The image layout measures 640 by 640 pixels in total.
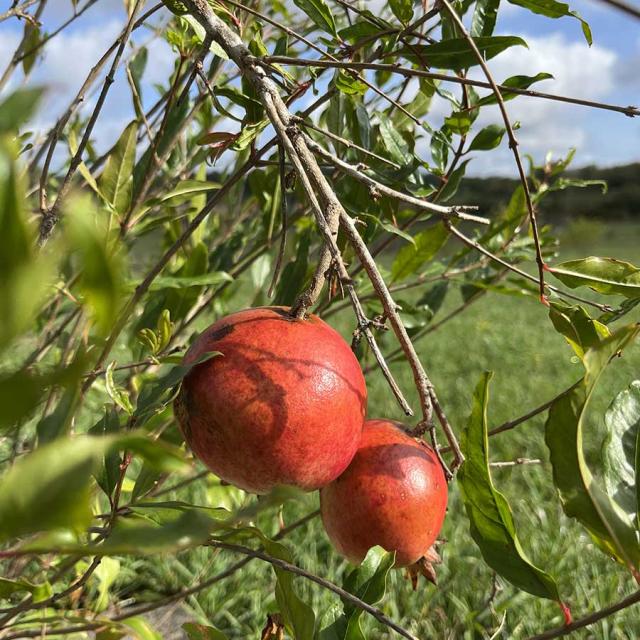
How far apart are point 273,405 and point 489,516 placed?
7.7 inches

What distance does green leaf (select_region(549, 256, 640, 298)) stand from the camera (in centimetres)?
74

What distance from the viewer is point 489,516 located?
0.57 metres

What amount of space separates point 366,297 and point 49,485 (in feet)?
Answer: 3.37

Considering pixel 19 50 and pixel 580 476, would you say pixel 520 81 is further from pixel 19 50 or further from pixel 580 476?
pixel 19 50

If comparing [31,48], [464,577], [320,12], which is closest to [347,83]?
[320,12]

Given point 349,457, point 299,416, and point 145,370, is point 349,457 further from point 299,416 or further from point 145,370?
point 145,370

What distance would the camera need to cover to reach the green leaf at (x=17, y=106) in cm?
26

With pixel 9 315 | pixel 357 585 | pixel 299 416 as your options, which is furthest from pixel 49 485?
pixel 357 585

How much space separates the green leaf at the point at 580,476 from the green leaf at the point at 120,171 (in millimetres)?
791

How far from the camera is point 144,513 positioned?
24.7 inches

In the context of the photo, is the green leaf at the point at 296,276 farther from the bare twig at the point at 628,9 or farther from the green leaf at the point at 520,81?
the bare twig at the point at 628,9

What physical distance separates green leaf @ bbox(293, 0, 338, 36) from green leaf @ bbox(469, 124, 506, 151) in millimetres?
277

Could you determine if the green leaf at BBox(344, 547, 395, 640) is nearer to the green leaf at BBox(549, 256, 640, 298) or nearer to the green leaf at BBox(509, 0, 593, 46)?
the green leaf at BBox(549, 256, 640, 298)

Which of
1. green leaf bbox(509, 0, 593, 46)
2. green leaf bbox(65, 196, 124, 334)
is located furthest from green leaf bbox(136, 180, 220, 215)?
green leaf bbox(65, 196, 124, 334)
